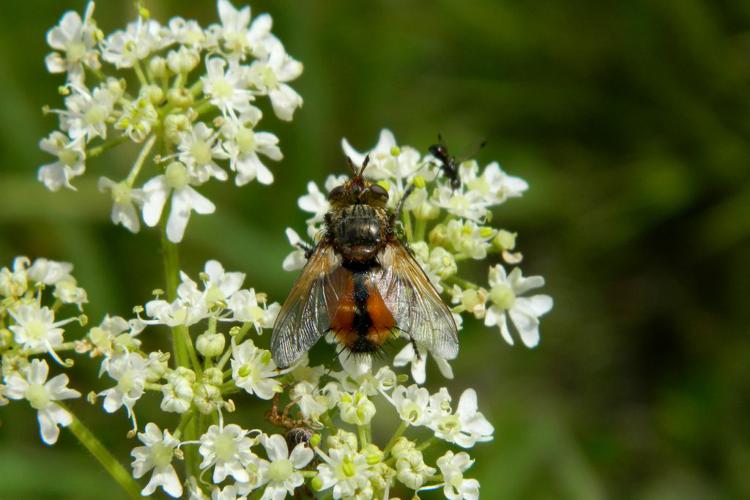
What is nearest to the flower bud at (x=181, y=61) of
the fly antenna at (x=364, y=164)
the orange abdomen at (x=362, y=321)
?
the fly antenna at (x=364, y=164)

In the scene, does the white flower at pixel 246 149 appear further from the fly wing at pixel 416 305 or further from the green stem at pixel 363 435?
the green stem at pixel 363 435

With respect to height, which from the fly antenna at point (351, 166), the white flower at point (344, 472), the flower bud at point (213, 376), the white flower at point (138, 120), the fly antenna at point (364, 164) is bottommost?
the white flower at point (344, 472)

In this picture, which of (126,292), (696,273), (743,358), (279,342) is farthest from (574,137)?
(279,342)

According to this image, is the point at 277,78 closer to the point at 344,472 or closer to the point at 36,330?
the point at 36,330

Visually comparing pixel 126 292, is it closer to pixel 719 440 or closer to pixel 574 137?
pixel 574 137

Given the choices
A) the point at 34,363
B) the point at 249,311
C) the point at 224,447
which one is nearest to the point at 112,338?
the point at 34,363

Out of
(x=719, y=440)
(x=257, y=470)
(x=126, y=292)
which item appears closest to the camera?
(x=257, y=470)

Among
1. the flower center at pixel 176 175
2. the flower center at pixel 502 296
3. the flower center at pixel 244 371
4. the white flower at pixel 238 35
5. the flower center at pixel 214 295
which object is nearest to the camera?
the flower center at pixel 244 371
